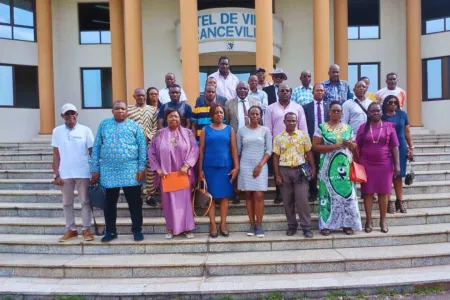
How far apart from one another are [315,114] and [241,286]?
116 inches

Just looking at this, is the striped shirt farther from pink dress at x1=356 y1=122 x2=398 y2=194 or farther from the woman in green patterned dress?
pink dress at x1=356 y1=122 x2=398 y2=194

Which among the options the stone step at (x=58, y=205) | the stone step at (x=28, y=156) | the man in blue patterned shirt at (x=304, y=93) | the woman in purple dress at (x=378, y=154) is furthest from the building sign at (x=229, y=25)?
the woman in purple dress at (x=378, y=154)

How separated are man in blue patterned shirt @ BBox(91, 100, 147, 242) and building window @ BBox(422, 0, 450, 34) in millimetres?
13276

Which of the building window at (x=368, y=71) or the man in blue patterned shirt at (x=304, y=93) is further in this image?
the building window at (x=368, y=71)

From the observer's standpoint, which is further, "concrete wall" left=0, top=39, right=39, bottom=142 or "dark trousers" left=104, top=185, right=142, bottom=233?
"concrete wall" left=0, top=39, right=39, bottom=142

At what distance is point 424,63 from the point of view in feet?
46.7

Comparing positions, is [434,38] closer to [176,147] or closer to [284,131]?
[284,131]

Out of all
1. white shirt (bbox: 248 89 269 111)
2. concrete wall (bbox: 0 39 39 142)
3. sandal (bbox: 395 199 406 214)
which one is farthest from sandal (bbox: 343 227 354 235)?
concrete wall (bbox: 0 39 39 142)

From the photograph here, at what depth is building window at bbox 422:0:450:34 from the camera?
13.7 m

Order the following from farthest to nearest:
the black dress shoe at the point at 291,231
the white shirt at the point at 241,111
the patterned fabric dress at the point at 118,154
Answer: the white shirt at the point at 241,111, the black dress shoe at the point at 291,231, the patterned fabric dress at the point at 118,154

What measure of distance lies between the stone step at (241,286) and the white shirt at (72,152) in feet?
4.62

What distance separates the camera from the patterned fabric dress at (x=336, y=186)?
5141mm

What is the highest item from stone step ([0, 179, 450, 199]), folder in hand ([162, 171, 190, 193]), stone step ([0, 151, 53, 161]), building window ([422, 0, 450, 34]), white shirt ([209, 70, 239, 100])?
building window ([422, 0, 450, 34])

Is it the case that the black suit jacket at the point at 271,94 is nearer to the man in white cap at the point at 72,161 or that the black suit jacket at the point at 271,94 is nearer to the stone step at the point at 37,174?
the man in white cap at the point at 72,161
